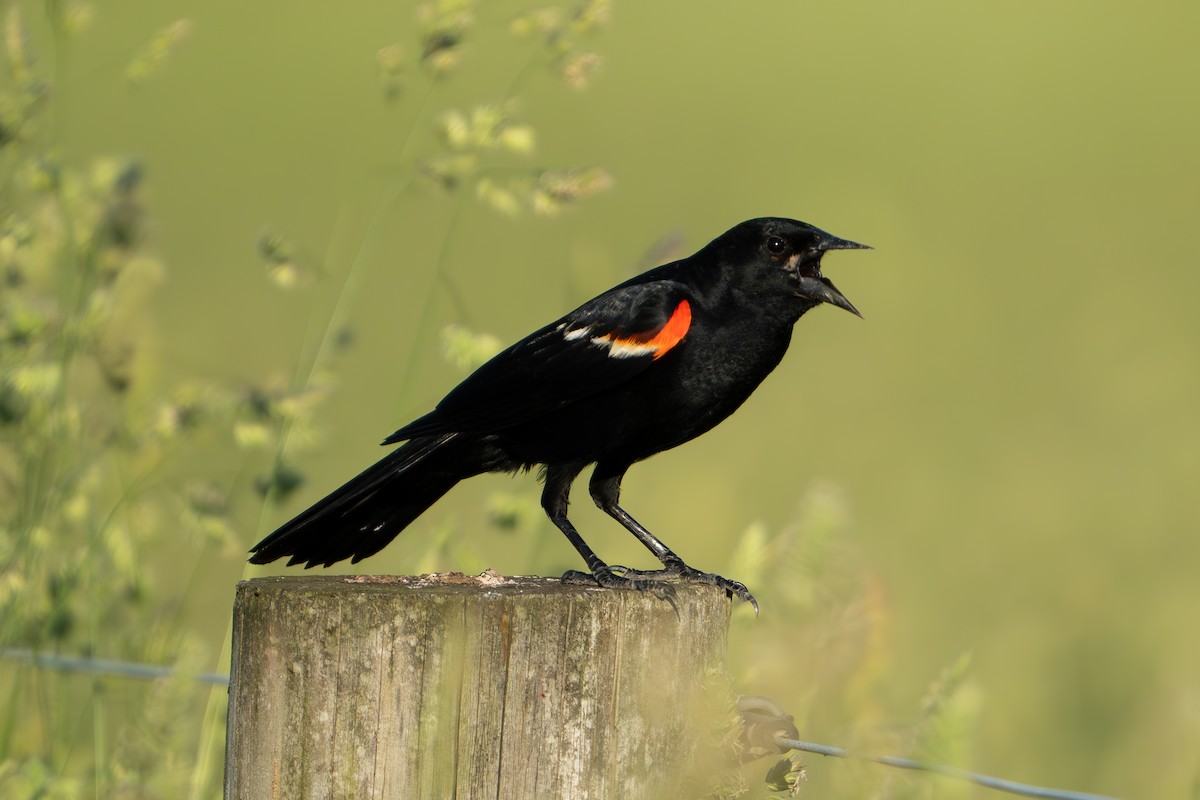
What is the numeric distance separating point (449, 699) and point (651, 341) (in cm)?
150

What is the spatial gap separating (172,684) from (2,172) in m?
1.79

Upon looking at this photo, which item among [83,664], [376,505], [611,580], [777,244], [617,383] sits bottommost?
[83,664]

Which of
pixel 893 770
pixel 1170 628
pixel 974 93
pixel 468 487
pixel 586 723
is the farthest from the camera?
pixel 974 93

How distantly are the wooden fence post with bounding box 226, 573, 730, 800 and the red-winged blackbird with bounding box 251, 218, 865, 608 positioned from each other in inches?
43.3

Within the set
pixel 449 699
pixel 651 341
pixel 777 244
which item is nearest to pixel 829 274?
pixel 777 244

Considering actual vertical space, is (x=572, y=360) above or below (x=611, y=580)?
above

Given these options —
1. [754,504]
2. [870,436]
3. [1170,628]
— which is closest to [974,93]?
[870,436]

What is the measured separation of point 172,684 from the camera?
7.23ft

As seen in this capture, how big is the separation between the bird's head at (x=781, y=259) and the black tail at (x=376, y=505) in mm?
764

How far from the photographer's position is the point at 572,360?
337 centimetres

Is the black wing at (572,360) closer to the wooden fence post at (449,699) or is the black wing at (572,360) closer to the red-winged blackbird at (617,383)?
the red-winged blackbird at (617,383)

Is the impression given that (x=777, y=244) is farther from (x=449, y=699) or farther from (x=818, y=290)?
(x=449, y=699)

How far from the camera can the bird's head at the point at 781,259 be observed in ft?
11.4

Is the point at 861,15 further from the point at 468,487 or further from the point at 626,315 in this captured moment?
the point at 626,315
